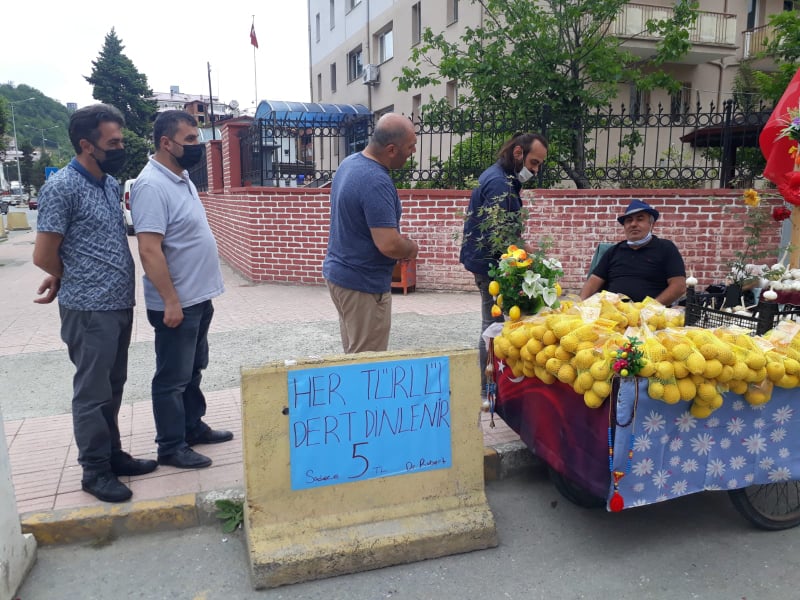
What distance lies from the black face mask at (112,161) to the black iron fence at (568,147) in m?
5.79

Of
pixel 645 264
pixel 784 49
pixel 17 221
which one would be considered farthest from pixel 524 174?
pixel 17 221

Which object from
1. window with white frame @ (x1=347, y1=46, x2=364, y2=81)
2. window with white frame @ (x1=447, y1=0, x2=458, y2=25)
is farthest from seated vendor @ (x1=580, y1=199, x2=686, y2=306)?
window with white frame @ (x1=347, y1=46, x2=364, y2=81)

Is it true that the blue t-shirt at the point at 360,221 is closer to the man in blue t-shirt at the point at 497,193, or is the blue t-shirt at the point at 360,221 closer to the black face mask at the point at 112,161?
the man in blue t-shirt at the point at 497,193

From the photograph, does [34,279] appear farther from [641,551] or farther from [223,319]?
[641,551]

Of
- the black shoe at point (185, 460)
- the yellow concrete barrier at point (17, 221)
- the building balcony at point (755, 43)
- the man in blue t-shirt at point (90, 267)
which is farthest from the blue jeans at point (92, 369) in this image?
the yellow concrete barrier at point (17, 221)

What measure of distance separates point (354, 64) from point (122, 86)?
34146 mm

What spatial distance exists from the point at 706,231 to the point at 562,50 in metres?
4.02

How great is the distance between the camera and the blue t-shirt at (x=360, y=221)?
3.24 m

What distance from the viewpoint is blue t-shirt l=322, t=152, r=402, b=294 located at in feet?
10.6

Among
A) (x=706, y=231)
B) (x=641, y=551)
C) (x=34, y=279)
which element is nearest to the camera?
(x=641, y=551)

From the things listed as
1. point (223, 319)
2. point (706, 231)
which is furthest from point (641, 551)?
point (706, 231)

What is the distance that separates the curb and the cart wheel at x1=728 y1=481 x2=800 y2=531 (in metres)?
2.53

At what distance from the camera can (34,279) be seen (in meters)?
12.1

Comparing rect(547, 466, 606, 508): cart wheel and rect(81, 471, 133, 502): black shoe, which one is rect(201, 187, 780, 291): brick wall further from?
rect(81, 471, 133, 502): black shoe
